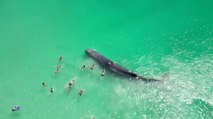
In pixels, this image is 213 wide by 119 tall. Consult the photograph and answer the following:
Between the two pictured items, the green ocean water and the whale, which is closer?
→ the green ocean water

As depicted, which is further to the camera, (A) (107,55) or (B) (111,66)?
(A) (107,55)

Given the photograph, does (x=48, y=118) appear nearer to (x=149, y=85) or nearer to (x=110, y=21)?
(x=149, y=85)

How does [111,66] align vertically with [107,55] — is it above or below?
below

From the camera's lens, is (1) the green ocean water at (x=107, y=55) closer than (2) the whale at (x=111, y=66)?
Yes
